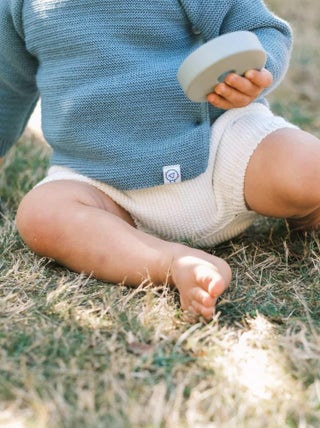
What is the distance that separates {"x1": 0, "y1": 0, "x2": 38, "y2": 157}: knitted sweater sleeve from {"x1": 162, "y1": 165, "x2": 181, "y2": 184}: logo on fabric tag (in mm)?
399

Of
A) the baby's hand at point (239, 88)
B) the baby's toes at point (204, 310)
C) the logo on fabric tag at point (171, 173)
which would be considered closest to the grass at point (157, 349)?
the baby's toes at point (204, 310)

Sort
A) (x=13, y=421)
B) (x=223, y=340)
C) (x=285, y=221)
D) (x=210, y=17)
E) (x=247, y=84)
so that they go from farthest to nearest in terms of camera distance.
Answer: (x=285, y=221)
(x=210, y=17)
(x=247, y=84)
(x=223, y=340)
(x=13, y=421)

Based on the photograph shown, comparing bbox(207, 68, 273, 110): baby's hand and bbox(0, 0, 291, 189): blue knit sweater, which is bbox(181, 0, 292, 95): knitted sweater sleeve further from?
bbox(207, 68, 273, 110): baby's hand

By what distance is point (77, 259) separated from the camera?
117 centimetres

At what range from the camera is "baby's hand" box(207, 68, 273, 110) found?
110cm

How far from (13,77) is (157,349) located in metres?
0.77

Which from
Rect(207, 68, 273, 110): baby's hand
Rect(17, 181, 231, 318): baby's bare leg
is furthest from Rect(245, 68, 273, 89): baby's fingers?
Rect(17, 181, 231, 318): baby's bare leg

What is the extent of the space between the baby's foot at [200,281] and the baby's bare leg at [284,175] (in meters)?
0.20

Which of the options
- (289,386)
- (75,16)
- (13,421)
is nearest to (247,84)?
(75,16)

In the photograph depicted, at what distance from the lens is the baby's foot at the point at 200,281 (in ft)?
3.28

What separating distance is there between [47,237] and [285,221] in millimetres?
511

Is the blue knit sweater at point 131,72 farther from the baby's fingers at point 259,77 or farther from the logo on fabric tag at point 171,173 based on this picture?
the baby's fingers at point 259,77

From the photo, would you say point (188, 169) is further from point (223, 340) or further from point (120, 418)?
point (120, 418)

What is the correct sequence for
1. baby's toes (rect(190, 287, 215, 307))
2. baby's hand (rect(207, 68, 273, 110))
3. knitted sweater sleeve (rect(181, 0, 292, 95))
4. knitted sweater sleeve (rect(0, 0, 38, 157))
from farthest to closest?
knitted sweater sleeve (rect(0, 0, 38, 157)) < knitted sweater sleeve (rect(181, 0, 292, 95)) < baby's hand (rect(207, 68, 273, 110)) < baby's toes (rect(190, 287, 215, 307))
